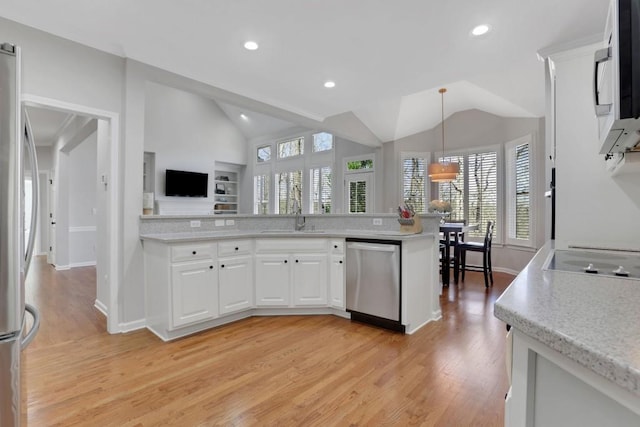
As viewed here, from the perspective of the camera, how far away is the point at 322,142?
25.3 ft

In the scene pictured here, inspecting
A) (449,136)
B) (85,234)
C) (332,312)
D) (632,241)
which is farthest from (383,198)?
(85,234)

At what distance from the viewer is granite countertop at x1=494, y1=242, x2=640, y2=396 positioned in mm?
465

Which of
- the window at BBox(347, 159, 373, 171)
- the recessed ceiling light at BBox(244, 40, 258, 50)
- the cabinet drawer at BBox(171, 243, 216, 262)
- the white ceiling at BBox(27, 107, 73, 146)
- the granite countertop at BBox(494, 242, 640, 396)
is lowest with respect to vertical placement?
the cabinet drawer at BBox(171, 243, 216, 262)

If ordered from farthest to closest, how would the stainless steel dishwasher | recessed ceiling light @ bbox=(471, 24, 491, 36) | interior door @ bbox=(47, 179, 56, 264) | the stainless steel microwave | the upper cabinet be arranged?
the upper cabinet → interior door @ bbox=(47, 179, 56, 264) → the stainless steel dishwasher → recessed ceiling light @ bbox=(471, 24, 491, 36) → the stainless steel microwave

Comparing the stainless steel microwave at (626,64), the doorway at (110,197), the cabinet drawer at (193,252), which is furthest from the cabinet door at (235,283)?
the stainless steel microwave at (626,64)

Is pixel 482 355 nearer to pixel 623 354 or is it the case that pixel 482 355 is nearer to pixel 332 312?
pixel 332 312

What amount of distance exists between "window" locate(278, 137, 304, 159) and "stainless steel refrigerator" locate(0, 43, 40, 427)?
7.18 meters

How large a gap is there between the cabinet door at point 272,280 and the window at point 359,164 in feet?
14.1

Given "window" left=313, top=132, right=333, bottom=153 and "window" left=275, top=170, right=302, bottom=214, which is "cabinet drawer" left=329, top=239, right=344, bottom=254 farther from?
"window" left=275, top=170, right=302, bottom=214

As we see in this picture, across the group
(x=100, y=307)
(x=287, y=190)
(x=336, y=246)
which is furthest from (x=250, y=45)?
(x=287, y=190)

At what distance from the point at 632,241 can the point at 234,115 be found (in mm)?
8252

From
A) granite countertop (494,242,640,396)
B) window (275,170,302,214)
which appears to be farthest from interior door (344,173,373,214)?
granite countertop (494,242,640,396)

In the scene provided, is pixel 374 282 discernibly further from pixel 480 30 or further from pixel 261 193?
pixel 261 193

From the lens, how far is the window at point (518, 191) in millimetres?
5476
